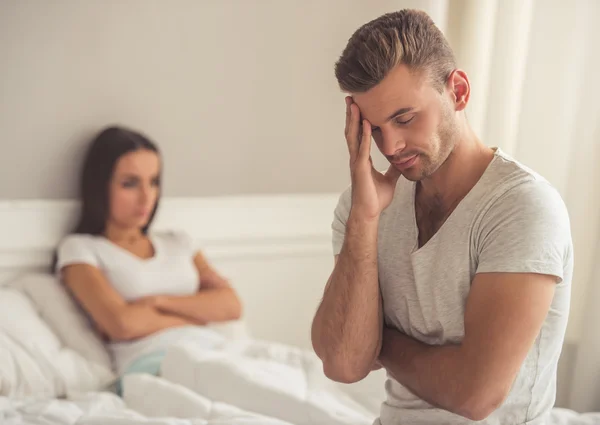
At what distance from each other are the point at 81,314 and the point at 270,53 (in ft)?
3.65

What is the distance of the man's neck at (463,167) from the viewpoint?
4.36 ft

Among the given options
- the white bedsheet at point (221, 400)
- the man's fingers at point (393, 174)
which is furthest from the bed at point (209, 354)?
the man's fingers at point (393, 174)

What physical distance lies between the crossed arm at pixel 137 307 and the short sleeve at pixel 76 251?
19 millimetres

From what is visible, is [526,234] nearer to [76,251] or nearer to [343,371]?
[343,371]

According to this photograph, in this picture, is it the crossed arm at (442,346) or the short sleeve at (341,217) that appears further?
the short sleeve at (341,217)

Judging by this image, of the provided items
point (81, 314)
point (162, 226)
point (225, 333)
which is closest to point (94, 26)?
point (162, 226)

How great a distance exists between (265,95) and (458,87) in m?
1.35

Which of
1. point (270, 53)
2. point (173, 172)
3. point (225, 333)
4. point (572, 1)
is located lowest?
point (225, 333)

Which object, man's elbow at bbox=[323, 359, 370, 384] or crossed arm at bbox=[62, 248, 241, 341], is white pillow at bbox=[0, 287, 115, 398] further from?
man's elbow at bbox=[323, 359, 370, 384]

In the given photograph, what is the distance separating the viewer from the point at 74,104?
236 cm

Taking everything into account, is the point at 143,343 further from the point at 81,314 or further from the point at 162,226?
the point at 162,226

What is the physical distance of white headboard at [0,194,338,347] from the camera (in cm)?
257

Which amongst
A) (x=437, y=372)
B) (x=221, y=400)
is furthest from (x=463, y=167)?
(x=221, y=400)

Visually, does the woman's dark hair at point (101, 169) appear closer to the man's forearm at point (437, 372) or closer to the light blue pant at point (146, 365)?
the light blue pant at point (146, 365)
